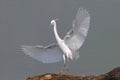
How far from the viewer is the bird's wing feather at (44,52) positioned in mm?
27797

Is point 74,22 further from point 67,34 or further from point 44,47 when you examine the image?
point 44,47

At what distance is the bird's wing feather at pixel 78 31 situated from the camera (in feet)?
86.0

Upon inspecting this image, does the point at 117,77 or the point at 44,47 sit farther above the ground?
the point at 44,47

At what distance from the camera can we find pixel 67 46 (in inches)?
1088

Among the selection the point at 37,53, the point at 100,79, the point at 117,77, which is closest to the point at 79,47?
the point at 37,53

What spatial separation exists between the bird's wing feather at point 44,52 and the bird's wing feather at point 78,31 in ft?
2.77

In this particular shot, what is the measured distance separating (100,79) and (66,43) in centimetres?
970

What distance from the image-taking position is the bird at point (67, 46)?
26.6 m

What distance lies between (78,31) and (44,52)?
8.99ft

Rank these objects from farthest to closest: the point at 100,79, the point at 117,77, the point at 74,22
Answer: the point at 74,22, the point at 100,79, the point at 117,77

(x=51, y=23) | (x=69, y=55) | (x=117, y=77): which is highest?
(x=51, y=23)

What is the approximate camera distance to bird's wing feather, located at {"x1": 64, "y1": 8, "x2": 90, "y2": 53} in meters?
26.2

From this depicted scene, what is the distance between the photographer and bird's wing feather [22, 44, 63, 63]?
→ 91.2 ft

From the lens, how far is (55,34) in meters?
27.3
